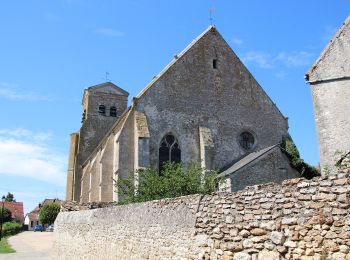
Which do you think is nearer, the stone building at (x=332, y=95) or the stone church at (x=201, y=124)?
the stone building at (x=332, y=95)

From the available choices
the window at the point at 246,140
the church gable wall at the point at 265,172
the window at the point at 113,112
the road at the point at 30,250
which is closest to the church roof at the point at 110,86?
the window at the point at 113,112

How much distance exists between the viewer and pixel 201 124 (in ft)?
72.6

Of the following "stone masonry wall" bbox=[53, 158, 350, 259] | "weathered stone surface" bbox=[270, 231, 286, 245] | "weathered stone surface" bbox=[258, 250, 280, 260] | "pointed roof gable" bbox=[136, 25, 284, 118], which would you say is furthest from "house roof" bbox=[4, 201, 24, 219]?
"weathered stone surface" bbox=[270, 231, 286, 245]

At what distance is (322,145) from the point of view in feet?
45.1

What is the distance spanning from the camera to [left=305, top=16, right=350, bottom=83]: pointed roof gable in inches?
545

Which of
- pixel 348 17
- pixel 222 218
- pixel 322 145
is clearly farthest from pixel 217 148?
pixel 222 218

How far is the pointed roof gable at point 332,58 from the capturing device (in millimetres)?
13850

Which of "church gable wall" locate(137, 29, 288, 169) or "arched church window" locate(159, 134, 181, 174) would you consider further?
"church gable wall" locate(137, 29, 288, 169)

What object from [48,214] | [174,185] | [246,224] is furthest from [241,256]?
[48,214]

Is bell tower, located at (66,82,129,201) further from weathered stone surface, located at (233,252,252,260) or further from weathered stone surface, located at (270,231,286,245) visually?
weathered stone surface, located at (270,231,286,245)

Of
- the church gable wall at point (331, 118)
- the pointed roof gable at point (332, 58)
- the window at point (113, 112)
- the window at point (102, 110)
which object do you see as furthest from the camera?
the window at point (113, 112)

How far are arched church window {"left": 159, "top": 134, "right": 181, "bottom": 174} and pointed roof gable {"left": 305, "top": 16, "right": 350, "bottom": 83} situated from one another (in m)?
8.73

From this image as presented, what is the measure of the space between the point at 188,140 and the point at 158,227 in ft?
41.7

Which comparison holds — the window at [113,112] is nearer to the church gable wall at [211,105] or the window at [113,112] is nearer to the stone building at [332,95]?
the church gable wall at [211,105]
